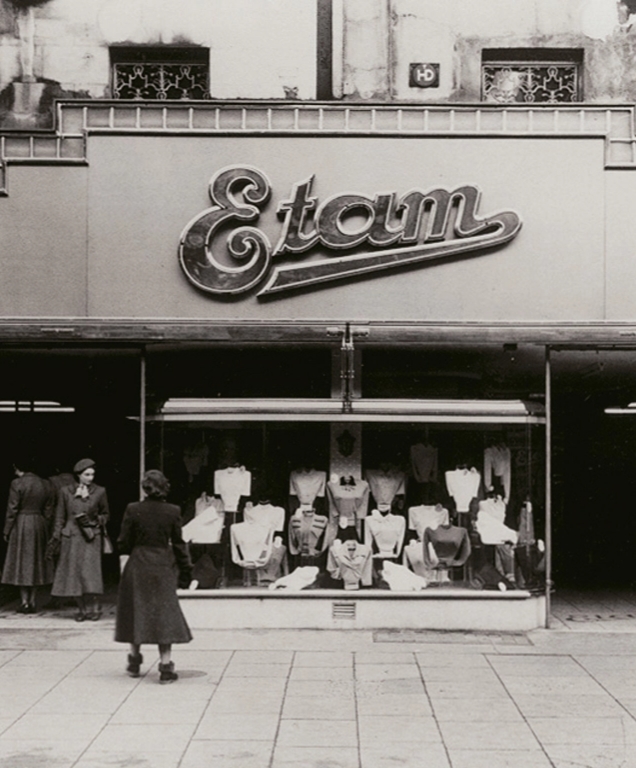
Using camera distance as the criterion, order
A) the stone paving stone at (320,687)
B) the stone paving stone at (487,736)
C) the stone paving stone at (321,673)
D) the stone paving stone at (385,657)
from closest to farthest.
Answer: the stone paving stone at (487,736)
the stone paving stone at (320,687)
the stone paving stone at (321,673)
the stone paving stone at (385,657)

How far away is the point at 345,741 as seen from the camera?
7520 mm

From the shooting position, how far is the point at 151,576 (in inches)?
370

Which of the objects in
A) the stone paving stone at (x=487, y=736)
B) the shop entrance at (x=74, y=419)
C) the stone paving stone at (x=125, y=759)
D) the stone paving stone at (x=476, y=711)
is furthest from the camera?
the shop entrance at (x=74, y=419)

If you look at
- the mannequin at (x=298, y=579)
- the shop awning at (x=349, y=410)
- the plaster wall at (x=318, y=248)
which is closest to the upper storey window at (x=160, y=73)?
the plaster wall at (x=318, y=248)

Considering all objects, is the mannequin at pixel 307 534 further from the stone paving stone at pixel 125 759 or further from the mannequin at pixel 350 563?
the stone paving stone at pixel 125 759

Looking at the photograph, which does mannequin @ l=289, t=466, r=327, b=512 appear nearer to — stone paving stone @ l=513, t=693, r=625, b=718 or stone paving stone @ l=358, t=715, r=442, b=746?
stone paving stone @ l=513, t=693, r=625, b=718

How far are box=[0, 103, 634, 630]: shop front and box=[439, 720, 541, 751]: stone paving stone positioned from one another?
165 inches

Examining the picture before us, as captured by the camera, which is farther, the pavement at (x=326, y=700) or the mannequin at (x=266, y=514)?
the mannequin at (x=266, y=514)

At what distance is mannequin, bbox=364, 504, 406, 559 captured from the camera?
1225cm

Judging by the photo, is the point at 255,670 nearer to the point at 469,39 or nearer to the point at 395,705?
the point at 395,705

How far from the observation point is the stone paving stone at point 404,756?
7004mm

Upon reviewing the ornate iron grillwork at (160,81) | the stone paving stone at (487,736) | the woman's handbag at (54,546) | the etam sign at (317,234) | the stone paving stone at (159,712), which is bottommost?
the stone paving stone at (159,712)

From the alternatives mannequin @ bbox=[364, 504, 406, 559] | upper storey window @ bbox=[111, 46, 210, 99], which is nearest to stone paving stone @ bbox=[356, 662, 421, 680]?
mannequin @ bbox=[364, 504, 406, 559]

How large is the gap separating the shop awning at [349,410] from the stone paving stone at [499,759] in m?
5.37
